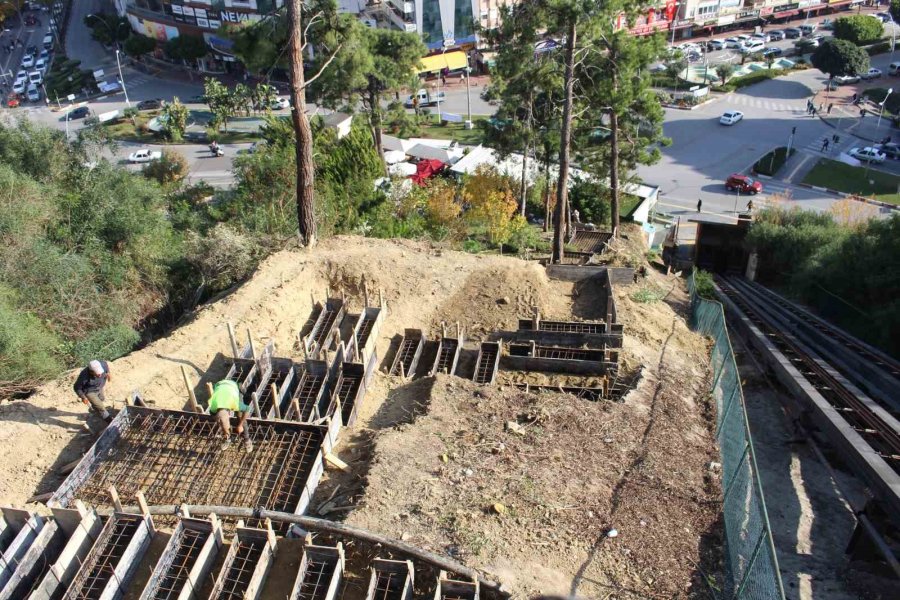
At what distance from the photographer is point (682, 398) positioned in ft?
40.4

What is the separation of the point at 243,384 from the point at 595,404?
6.59 metres

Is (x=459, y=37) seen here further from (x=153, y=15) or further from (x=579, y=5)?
(x=579, y=5)

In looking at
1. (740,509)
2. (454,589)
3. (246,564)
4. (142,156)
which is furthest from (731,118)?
(246,564)

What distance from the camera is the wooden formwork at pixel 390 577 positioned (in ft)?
25.4

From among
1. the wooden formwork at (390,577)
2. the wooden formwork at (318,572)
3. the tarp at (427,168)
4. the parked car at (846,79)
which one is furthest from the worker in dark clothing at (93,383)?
the parked car at (846,79)

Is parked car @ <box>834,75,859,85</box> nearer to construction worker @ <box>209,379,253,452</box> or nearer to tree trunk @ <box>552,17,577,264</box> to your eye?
tree trunk @ <box>552,17,577,264</box>

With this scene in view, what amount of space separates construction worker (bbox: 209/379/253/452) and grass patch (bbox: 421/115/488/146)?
3790 centimetres

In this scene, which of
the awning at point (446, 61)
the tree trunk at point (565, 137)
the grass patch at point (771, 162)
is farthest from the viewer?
the awning at point (446, 61)

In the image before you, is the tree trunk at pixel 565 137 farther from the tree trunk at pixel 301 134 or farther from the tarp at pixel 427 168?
the tarp at pixel 427 168

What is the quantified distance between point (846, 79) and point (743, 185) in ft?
→ 82.1

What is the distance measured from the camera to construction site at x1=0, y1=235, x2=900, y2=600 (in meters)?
8.07

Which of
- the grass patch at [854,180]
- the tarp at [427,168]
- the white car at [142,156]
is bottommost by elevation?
the grass patch at [854,180]

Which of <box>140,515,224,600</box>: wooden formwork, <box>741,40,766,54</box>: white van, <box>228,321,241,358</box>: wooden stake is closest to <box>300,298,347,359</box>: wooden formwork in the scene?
<box>228,321,241,358</box>: wooden stake

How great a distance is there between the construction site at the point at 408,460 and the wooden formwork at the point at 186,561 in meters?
0.03
